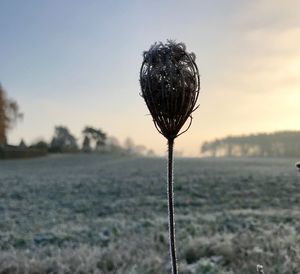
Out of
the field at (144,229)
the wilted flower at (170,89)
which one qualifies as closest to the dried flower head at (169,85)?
the wilted flower at (170,89)

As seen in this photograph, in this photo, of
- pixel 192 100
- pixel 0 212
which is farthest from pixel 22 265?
pixel 0 212

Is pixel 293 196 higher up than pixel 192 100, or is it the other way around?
pixel 192 100

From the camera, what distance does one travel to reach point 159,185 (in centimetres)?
1939

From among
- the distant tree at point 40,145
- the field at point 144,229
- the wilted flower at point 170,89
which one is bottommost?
the field at point 144,229

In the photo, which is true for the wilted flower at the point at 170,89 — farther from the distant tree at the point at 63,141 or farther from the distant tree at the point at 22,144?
the distant tree at the point at 63,141

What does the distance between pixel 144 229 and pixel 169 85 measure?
7.35 metres

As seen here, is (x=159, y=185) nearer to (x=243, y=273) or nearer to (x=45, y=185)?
(x=45, y=185)

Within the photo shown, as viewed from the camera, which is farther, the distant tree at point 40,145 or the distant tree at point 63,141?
the distant tree at point 63,141

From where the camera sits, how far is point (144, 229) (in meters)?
9.02

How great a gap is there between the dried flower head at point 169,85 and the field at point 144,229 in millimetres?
3855

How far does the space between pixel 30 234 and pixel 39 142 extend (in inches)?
2039

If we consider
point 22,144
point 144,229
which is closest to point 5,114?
point 22,144

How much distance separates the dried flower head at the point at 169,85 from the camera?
195cm

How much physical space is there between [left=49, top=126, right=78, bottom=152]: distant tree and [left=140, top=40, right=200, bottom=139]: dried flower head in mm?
58758
